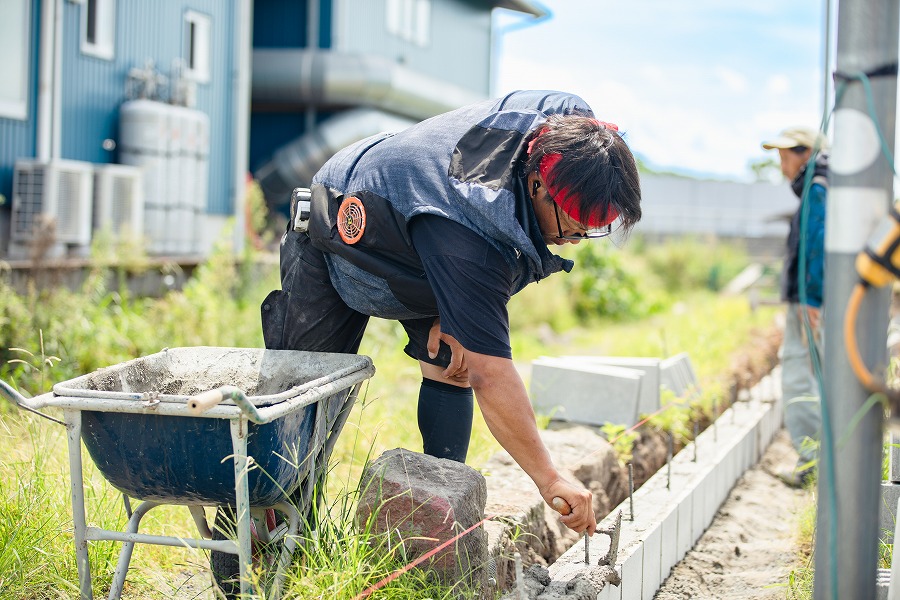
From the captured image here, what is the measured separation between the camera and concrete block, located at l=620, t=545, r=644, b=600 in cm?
312

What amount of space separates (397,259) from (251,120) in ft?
44.1

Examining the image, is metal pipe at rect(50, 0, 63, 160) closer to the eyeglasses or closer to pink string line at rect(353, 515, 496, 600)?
the eyeglasses

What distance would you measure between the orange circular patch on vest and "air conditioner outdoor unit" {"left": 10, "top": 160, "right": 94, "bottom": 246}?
6127 millimetres

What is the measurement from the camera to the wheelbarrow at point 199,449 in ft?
7.54

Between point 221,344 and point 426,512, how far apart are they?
452cm

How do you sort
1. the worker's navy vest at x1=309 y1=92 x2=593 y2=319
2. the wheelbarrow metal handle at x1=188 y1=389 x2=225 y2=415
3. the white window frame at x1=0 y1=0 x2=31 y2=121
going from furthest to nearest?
the white window frame at x1=0 y1=0 x2=31 y2=121, the worker's navy vest at x1=309 y1=92 x2=593 y2=319, the wheelbarrow metal handle at x1=188 y1=389 x2=225 y2=415

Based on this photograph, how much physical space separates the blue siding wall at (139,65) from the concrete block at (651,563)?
7.73 m

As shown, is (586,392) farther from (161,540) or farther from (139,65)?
(139,65)

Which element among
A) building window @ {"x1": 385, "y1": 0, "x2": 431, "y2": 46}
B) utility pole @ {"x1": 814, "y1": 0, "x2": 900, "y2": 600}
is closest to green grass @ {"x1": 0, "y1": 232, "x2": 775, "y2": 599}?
utility pole @ {"x1": 814, "y1": 0, "x2": 900, "y2": 600}

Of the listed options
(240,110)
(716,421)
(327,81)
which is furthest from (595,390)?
(327,81)

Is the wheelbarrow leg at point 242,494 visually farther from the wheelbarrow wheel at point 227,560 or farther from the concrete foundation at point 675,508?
the concrete foundation at point 675,508

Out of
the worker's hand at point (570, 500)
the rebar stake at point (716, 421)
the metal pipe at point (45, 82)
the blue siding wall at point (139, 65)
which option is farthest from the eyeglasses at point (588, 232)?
the blue siding wall at point (139, 65)

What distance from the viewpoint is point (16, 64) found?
8383 mm

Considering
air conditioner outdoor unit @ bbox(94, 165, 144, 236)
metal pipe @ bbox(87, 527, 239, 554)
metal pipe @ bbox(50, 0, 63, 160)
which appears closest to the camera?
metal pipe @ bbox(87, 527, 239, 554)
